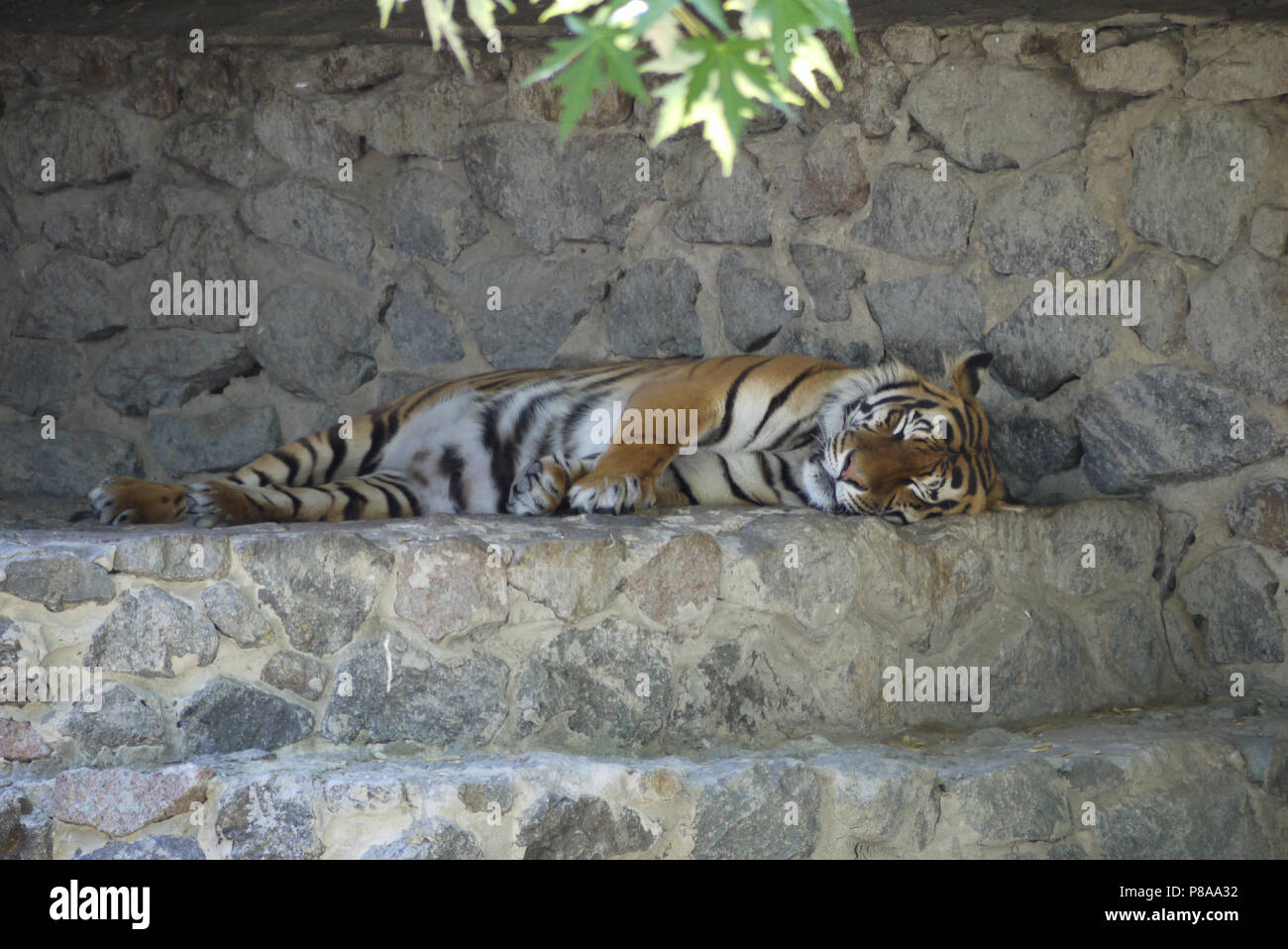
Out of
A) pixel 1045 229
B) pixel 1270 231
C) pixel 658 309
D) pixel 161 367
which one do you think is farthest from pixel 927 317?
pixel 161 367

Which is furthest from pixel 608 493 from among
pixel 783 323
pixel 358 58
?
pixel 358 58

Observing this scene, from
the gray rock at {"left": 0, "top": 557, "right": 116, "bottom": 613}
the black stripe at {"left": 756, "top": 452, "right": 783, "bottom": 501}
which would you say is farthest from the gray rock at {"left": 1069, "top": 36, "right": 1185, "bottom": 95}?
the gray rock at {"left": 0, "top": 557, "right": 116, "bottom": 613}

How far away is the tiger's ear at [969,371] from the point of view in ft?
13.7

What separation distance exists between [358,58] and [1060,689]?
10.3 feet

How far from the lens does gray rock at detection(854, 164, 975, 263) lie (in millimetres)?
4309

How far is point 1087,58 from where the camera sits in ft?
13.4

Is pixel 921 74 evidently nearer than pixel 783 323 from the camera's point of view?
Yes

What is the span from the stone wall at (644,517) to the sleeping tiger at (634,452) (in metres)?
0.22

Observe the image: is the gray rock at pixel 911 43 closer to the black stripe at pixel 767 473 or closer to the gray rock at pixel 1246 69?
the gray rock at pixel 1246 69

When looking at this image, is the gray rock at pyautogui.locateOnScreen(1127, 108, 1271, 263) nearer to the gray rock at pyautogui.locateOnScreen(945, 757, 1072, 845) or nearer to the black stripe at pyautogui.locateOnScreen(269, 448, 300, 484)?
the gray rock at pyautogui.locateOnScreen(945, 757, 1072, 845)

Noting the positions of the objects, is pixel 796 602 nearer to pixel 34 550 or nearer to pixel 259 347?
pixel 34 550

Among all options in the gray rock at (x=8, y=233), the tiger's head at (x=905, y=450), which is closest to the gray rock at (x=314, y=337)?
the gray rock at (x=8, y=233)

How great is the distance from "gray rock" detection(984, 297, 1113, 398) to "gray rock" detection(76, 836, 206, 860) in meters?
2.78

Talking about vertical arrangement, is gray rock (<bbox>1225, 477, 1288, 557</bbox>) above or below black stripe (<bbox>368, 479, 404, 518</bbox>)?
below
